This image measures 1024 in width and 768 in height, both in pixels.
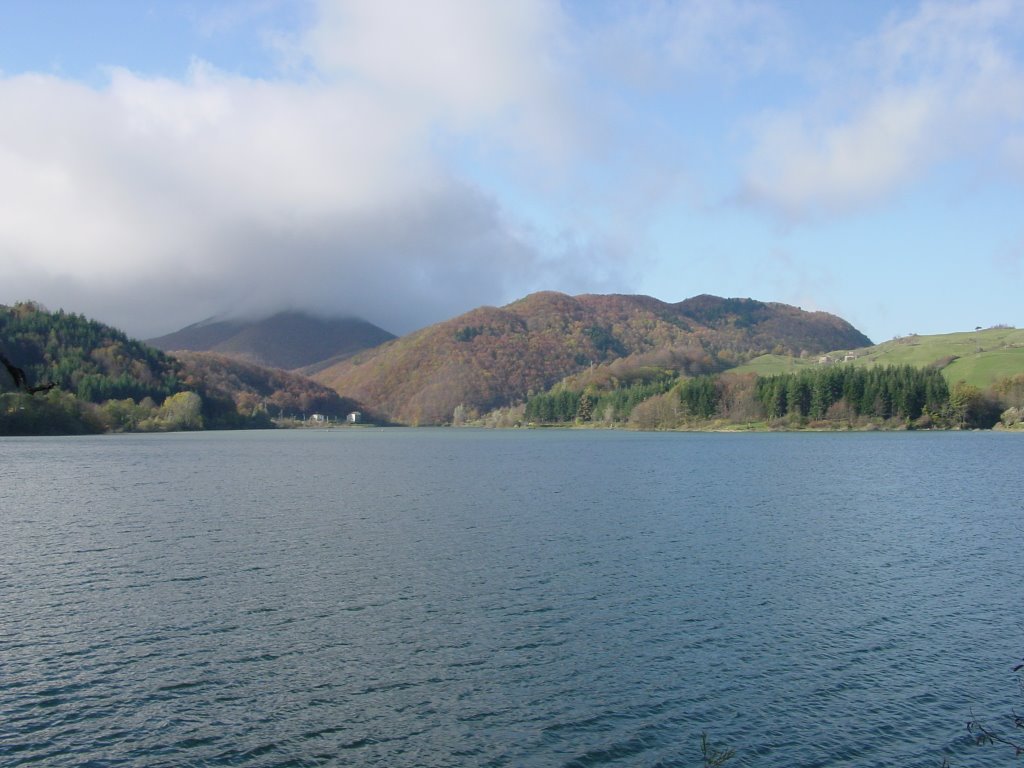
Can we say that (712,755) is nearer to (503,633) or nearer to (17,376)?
(503,633)

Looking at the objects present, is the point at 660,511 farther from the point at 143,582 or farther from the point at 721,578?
the point at 143,582

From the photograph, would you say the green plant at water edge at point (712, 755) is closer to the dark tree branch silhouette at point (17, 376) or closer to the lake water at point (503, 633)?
the lake water at point (503, 633)

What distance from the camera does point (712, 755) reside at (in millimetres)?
18938

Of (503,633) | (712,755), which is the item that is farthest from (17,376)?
(503,633)

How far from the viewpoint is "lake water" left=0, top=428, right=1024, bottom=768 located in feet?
64.8

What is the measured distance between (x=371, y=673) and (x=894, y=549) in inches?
1263

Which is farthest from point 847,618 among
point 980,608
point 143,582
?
point 143,582

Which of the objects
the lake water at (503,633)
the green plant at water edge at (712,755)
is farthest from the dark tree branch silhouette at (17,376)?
the green plant at water edge at (712,755)

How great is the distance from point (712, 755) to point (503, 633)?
10138mm

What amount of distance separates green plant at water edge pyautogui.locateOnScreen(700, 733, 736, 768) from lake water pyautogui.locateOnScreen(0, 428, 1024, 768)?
0.49 m

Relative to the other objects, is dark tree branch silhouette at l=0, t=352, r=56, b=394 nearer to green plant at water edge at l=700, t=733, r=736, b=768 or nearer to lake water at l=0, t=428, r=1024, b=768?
lake water at l=0, t=428, r=1024, b=768

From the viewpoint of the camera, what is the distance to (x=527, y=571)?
1448 inches

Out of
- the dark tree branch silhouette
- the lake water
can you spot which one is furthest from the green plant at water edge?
the dark tree branch silhouette

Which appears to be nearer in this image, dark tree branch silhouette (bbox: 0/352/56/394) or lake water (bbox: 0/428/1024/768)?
dark tree branch silhouette (bbox: 0/352/56/394)
